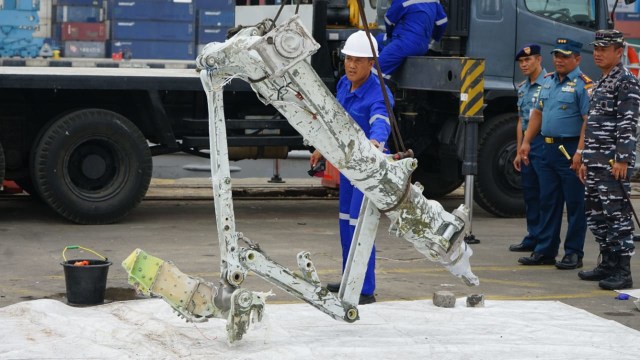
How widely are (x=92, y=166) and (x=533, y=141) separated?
4114 millimetres

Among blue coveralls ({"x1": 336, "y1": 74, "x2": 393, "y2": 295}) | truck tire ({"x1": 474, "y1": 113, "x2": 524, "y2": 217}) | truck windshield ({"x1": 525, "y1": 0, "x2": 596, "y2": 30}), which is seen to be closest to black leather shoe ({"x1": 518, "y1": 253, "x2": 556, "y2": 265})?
blue coveralls ({"x1": 336, "y1": 74, "x2": 393, "y2": 295})

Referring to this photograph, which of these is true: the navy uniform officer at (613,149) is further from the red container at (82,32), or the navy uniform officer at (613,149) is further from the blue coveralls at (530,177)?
the red container at (82,32)

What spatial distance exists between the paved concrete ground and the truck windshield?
2.12 meters

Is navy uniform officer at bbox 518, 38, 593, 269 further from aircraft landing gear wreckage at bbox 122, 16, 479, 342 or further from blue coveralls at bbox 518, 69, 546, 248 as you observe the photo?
aircraft landing gear wreckage at bbox 122, 16, 479, 342

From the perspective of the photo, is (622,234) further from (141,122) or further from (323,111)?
(141,122)

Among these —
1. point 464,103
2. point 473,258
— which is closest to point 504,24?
point 464,103

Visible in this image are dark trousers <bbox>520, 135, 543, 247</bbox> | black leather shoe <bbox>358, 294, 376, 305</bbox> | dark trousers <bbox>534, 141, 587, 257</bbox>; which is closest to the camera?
black leather shoe <bbox>358, 294, 376, 305</bbox>

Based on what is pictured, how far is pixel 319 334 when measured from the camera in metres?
6.61

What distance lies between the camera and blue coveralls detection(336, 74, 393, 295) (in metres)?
7.14

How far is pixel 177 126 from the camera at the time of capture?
11758mm

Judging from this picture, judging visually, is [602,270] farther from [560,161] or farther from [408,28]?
[408,28]

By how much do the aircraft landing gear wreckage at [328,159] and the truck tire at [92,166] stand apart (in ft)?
15.8

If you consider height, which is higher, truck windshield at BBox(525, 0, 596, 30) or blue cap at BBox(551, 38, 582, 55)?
truck windshield at BBox(525, 0, 596, 30)

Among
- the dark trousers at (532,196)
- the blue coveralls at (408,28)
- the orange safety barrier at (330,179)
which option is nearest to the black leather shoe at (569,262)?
the dark trousers at (532,196)
